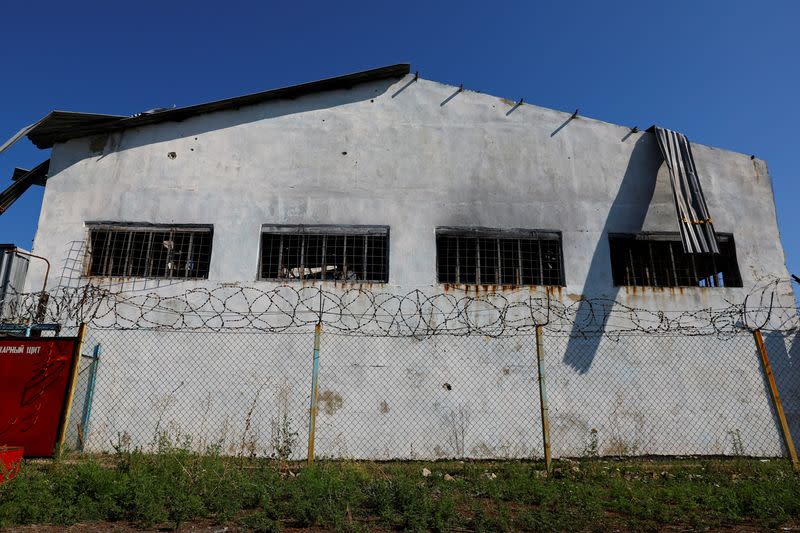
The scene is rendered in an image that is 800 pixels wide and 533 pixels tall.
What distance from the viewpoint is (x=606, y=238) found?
32.8 feet

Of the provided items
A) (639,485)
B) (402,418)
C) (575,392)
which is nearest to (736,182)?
(575,392)

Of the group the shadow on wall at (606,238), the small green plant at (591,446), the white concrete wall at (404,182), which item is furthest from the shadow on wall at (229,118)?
the small green plant at (591,446)

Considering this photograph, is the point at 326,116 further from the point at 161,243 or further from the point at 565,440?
the point at 565,440

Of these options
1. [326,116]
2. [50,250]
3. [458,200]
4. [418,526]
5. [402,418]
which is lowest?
[418,526]

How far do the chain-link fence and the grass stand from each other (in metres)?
1.96

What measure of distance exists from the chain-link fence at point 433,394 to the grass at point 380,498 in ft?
Result: 6.44

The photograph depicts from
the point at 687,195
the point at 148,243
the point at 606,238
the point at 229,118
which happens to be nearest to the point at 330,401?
the point at 148,243

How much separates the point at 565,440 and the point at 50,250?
1018cm

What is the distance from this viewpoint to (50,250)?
32.2 feet

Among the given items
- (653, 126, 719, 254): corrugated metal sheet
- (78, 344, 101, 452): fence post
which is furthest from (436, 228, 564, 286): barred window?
(78, 344, 101, 452): fence post

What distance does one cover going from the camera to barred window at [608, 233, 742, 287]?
9.99 m

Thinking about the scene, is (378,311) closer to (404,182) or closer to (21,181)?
(404,182)

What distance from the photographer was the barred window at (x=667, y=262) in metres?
9.99

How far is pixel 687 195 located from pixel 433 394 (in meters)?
6.32
